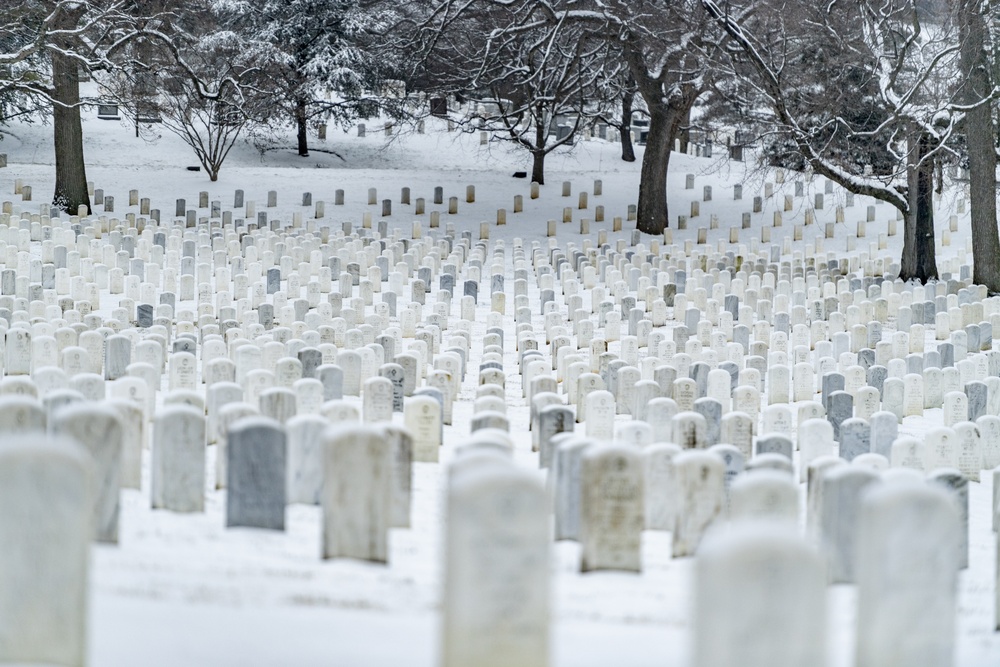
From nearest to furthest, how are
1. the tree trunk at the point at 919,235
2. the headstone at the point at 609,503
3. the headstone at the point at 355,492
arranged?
the headstone at the point at 355,492
the headstone at the point at 609,503
the tree trunk at the point at 919,235

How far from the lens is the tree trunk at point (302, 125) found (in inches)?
1299

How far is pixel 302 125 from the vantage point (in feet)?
114

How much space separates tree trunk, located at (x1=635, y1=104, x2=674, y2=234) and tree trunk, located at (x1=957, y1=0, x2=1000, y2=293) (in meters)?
6.97

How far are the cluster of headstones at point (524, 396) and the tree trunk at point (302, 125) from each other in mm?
12333

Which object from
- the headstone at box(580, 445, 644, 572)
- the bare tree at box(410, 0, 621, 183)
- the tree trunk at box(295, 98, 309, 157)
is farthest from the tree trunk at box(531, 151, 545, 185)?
the headstone at box(580, 445, 644, 572)

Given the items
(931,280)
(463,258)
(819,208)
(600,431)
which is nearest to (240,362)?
(600,431)

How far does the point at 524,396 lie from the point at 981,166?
11.3m

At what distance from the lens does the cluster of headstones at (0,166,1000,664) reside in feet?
13.6

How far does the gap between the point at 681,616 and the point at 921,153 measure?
630 inches

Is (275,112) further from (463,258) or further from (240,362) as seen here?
(240,362)

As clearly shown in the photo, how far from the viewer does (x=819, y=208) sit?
26.5m

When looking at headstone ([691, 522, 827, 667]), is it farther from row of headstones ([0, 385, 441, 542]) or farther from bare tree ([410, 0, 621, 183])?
bare tree ([410, 0, 621, 183])

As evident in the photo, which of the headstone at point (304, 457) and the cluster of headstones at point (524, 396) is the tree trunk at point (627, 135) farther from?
the headstone at point (304, 457)

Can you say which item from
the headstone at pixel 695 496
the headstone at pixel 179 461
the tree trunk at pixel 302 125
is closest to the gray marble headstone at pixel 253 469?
the headstone at pixel 179 461
